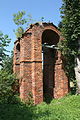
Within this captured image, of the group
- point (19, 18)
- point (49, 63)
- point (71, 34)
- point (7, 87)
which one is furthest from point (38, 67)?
point (19, 18)

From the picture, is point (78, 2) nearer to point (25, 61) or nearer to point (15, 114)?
point (25, 61)

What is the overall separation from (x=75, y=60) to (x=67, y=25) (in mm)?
2356

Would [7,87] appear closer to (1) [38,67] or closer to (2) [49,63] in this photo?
(1) [38,67]

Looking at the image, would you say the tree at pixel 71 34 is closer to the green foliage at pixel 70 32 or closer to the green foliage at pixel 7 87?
the green foliage at pixel 70 32

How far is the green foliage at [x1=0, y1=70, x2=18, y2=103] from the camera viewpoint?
13.0m

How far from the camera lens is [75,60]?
43.4 ft

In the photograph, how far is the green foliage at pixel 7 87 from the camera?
512 inches

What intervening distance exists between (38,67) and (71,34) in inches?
120

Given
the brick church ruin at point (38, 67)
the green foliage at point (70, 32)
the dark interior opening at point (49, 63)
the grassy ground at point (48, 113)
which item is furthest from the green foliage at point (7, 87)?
the green foliage at point (70, 32)

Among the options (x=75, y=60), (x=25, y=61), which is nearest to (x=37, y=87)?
(x=25, y=61)

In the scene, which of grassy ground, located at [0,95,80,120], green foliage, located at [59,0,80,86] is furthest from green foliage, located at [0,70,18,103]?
green foliage, located at [59,0,80,86]

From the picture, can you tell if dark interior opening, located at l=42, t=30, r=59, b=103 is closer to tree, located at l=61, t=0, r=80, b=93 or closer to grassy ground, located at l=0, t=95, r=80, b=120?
tree, located at l=61, t=0, r=80, b=93

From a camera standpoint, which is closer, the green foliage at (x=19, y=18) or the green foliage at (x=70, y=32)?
the green foliage at (x=70, y=32)

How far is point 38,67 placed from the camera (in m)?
Result: 12.9
